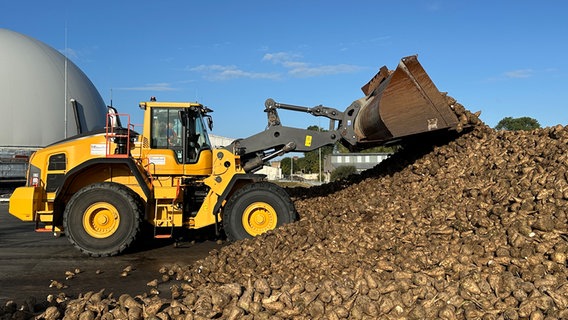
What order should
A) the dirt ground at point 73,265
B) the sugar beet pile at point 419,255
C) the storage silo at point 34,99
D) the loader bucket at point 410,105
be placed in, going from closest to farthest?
1. the sugar beet pile at point 419,255
2. the dirt ground at point 73,265
3. the loader bucket at point 410,105
4. the storage silo at point 34,99

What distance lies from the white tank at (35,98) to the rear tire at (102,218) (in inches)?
914

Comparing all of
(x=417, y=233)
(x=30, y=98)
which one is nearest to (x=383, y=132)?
(x=417, y=233)

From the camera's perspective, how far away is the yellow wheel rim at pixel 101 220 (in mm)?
7391

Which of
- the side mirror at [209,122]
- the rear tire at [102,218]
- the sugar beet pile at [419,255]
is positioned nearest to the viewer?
the sugar beet pile at [419,255]

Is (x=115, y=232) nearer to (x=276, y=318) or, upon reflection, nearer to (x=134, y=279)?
(x=134, y=279)

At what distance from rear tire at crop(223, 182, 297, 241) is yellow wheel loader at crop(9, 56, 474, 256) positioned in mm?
17

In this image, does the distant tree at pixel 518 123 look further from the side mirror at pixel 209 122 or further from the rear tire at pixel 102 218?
the rear tire at pixel 102 218

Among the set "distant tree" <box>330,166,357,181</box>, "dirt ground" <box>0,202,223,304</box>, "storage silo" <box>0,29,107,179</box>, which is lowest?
"dirt ground" <box>0,202,223,304</box>

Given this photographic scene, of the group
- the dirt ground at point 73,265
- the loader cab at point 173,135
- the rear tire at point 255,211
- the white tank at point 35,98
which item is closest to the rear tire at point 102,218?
the dirt ground at point 73,265

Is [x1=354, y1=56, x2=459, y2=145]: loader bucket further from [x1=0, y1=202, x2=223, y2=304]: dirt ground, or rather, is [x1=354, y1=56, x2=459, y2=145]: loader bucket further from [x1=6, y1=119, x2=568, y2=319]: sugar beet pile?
[x1=0, y1=202, x2=223, y2=304]: dirt ground

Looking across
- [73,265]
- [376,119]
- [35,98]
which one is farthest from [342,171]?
[73,265]

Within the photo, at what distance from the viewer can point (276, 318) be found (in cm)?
401

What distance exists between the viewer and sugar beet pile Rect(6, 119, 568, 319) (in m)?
4.11

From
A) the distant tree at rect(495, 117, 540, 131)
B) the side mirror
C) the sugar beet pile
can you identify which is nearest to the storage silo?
the side mirror
